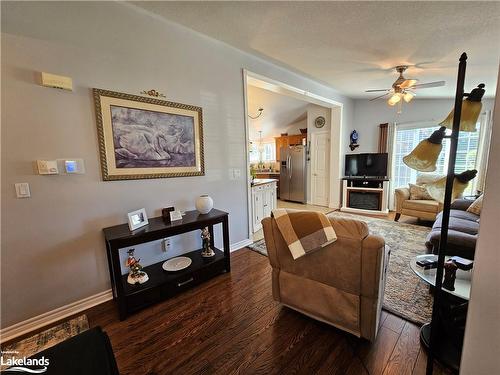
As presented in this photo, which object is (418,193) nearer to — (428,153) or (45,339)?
(428,153)

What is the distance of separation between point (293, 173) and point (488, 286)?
558 centimetres

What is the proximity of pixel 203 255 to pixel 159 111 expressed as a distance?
1.65 metres

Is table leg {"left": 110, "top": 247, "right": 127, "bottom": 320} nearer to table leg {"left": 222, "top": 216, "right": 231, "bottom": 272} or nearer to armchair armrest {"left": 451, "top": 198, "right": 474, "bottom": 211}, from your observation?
table leg {"left": 222, "top": 216, "right": 231, "bottom": 272}

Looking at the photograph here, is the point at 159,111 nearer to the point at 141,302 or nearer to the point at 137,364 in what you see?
the point at 141,302

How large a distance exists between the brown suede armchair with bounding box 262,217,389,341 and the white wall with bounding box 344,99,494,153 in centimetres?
459

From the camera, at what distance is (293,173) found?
6129mm

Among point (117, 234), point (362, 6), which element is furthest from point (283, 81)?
point (117, 234)

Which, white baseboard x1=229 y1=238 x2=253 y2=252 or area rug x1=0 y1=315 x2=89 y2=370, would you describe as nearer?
area rug x1=0 y1=315 x2=89 y2=370

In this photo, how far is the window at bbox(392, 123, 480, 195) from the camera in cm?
423

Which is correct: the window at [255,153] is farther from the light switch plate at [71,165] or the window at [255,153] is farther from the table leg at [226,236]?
the light switch plate at [71,165]

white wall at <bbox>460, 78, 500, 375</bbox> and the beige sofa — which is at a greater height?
white wall at <bbox>460, 78, 500, 375</bbox>

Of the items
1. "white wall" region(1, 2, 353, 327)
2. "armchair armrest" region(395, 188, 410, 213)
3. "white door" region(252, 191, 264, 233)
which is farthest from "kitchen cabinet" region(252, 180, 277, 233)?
"armchair armrest" region(395, 188, 410, 213)

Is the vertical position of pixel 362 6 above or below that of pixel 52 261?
above

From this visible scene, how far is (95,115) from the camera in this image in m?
1.86
